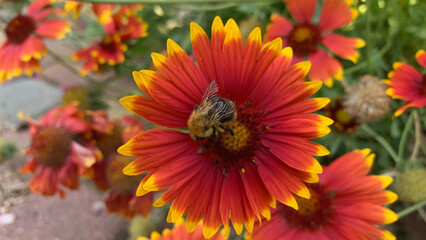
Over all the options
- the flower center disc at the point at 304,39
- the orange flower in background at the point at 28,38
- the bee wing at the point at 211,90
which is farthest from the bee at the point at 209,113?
the orange flower in background at the point at 28,38

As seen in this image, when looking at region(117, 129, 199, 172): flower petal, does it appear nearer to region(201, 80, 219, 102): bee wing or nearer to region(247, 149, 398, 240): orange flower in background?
region(201, 80, 219, 102): bee wing

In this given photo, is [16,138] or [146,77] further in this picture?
[16,138]

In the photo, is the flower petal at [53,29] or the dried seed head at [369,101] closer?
the dried seed head at [369,101]

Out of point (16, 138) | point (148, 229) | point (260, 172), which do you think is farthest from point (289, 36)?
point (16, 138)

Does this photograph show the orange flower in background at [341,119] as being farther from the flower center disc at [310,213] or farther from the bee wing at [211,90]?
the bee wing at [211,90]

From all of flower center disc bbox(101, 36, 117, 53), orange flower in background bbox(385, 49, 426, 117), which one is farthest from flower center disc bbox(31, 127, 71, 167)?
orange flower in background bbox(385, 49, 426, 117)

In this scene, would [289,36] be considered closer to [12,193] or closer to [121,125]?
[121,125]

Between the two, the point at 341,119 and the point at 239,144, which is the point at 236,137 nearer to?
the point at 239,144
